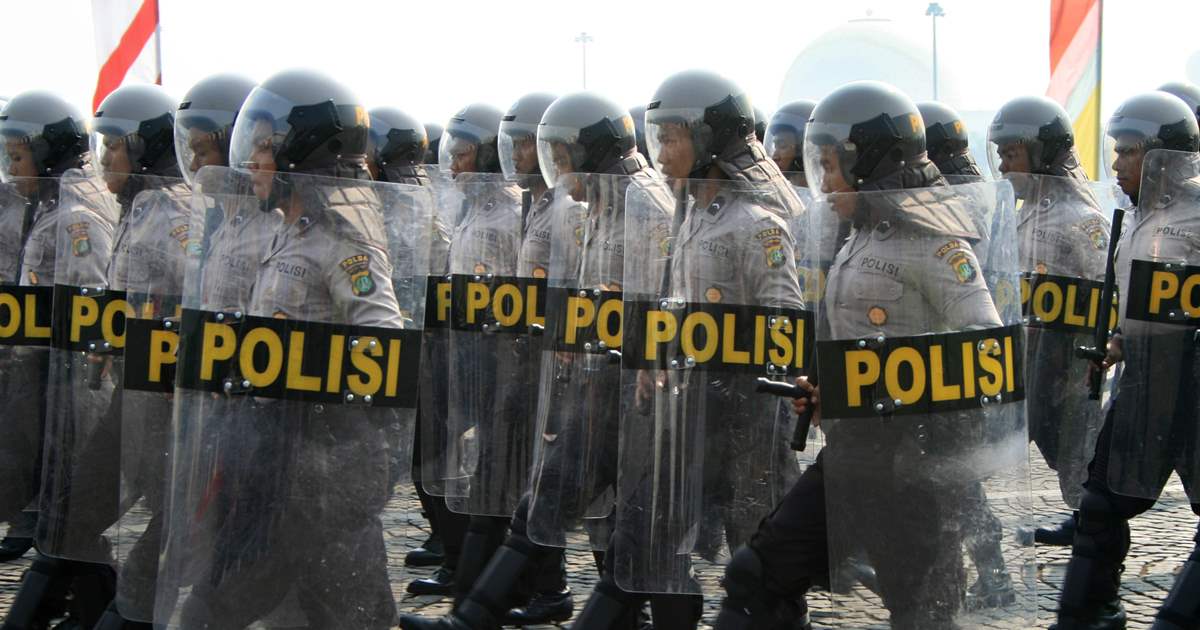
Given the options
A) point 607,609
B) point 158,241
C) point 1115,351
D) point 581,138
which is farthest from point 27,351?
point 1115,351

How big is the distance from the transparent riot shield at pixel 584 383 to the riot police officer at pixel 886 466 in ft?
3.16

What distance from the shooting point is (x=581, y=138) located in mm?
5883

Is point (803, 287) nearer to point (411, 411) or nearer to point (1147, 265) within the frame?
point (411, 411)

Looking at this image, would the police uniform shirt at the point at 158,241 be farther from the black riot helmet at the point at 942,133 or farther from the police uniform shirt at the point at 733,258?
the black riot helmet at the point at 942,133

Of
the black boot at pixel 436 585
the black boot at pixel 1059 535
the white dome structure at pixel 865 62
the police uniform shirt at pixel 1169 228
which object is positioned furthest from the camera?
the white dome structure at pixel 865 62

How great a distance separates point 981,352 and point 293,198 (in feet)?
5.95

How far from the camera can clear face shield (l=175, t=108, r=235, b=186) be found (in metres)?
4.74

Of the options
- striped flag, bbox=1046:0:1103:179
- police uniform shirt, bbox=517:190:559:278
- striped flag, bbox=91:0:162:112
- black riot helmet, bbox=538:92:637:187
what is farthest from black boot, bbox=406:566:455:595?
striped flag, bbox=1046:0:1103:179

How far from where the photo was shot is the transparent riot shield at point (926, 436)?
355 centimetres

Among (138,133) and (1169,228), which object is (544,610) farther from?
(1169,228)

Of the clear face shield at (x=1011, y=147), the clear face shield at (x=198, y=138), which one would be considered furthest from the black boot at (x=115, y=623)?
the clear face shield at (x=1011, y=147)

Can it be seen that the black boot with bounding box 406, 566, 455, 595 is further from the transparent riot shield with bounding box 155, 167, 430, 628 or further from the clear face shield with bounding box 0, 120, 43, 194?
the transparent riot shield with bounding box 155, 167, 430, 628

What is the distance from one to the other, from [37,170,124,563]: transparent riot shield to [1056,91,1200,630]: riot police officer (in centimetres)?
336

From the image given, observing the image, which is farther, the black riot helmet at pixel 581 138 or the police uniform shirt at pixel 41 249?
the black riot helmet at pixel 581 138
